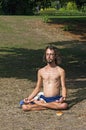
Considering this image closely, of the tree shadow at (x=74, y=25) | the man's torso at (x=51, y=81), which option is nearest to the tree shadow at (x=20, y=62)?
the man's torso at (x=51, y=81)

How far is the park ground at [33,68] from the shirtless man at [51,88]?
0.12 metres

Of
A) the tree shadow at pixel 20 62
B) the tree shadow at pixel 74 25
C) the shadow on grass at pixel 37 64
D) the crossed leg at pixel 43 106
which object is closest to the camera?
the crossed leg at pixel 43 106

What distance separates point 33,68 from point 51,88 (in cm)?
572

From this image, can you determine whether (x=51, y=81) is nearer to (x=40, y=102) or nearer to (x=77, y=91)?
(x=40, y=102)

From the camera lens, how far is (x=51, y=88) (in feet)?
24.4

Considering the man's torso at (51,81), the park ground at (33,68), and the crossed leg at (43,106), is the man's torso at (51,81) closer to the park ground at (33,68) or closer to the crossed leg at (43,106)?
the crossed leg at (43,106)

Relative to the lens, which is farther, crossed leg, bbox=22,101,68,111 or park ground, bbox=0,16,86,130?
crossed leg, bbox=22,101,68,111

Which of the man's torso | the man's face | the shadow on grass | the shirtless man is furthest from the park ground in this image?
the man's face

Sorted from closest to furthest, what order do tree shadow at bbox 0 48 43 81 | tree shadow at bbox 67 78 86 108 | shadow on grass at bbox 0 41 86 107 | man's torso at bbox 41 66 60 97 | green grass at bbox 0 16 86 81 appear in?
man's torso at bbox 41 66 60 97 < tree shadow at bbox 67 78 86 108 < shadow on grass at bbox 0 41 86 107 < tree shadow at bbox 0 48 43 81 < green grass at bbox 0 16 86 81

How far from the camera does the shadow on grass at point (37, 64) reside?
33.8 ft

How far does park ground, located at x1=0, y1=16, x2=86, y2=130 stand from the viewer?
6652 millimetres

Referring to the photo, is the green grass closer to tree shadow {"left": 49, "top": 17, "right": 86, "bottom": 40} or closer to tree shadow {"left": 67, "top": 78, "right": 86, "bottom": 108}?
tree shadow {"left": 49, "top": 17, "right": 86, "bottom": 40}

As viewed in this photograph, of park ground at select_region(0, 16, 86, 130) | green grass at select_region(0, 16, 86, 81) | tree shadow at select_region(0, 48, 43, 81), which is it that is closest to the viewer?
park ground at select_region(0, 16, 86, 130)

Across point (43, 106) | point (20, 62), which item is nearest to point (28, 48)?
point (20, 62)
